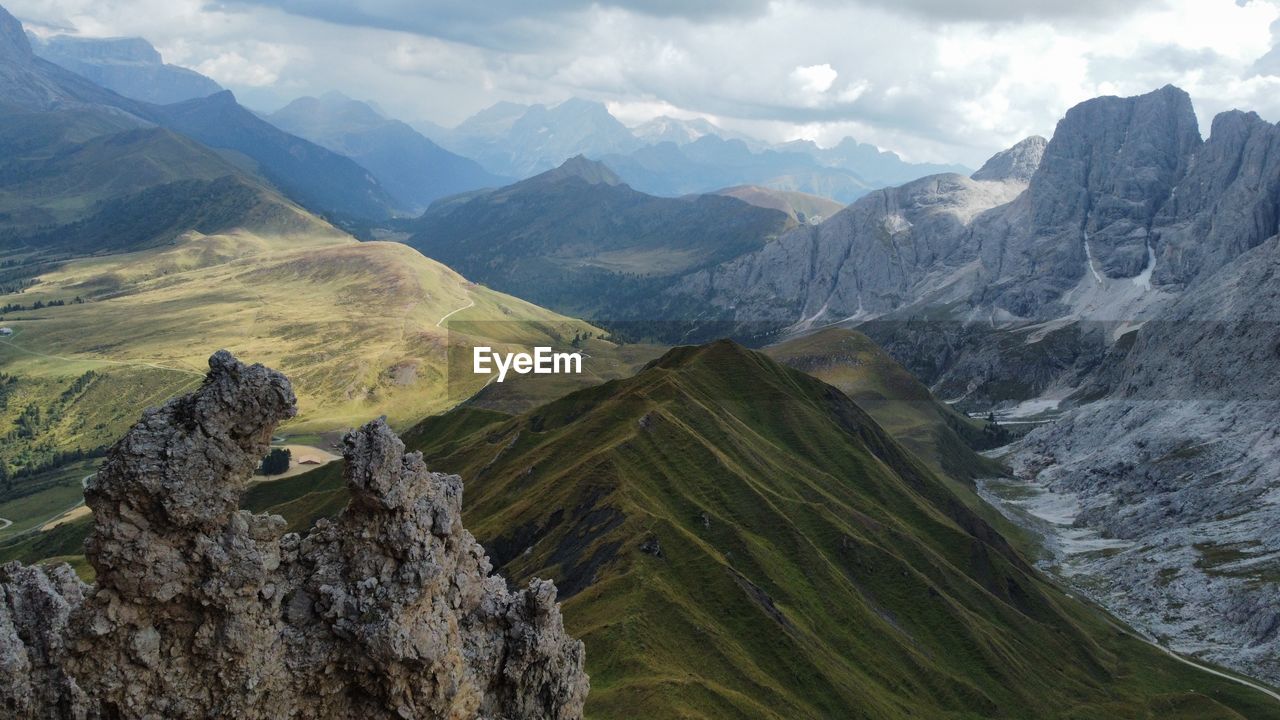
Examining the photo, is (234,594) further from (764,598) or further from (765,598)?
(765,598)

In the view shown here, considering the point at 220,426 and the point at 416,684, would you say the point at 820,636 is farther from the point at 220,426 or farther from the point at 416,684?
the point at 220,426

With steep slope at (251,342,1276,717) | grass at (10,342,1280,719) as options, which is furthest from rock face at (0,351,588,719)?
steep slope at (251,342,1276,717)

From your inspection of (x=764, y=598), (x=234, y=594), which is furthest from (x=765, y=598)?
(x=234, y=594)

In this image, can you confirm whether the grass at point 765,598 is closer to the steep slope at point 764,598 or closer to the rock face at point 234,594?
the steep slope at point 764,598

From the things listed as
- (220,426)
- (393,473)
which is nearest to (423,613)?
(393,473)

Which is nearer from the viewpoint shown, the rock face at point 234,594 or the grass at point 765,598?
the rock face at point 234,594

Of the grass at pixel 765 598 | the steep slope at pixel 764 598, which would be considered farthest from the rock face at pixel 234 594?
the steep slope at pixel 764 598
